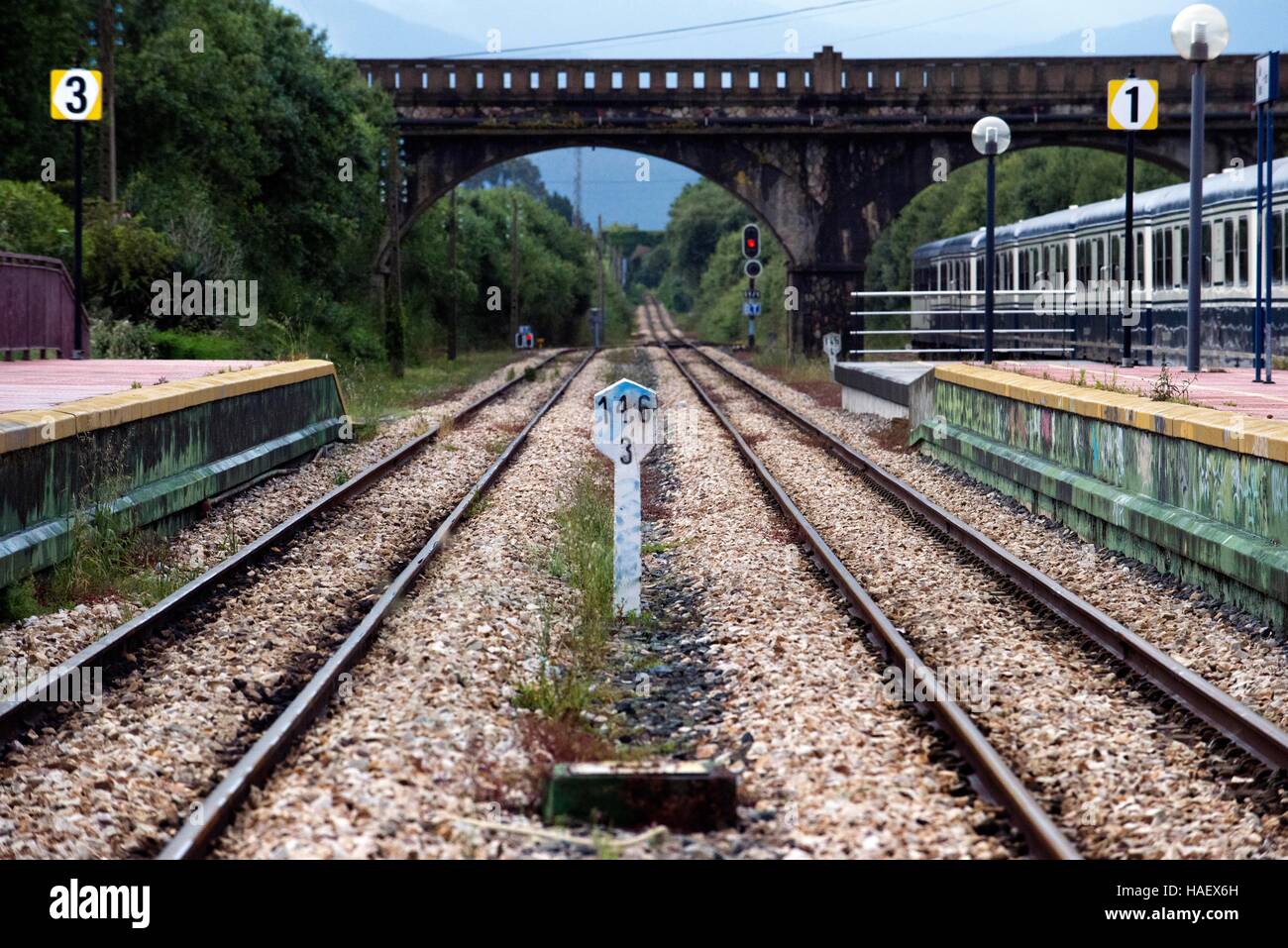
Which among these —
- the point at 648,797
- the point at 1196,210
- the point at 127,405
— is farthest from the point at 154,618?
the point at 1196,210

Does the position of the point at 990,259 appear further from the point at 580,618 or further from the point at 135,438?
the point at 580,618

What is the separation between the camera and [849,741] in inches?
249

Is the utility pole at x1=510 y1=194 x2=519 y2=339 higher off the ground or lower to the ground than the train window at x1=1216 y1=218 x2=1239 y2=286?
higher

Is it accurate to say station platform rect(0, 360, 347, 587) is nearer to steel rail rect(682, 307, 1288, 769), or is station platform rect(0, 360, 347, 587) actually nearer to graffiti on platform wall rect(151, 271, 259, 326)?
steel rail rect(682, 307, 1288, 769)

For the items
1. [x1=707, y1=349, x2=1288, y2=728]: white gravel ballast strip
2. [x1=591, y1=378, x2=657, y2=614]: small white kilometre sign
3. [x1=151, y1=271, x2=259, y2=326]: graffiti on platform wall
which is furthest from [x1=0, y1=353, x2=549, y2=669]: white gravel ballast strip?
[x1=707, y1=349, x2=1288, y2=728]: white gravel ballast strip

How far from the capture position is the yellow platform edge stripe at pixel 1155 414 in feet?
28.9

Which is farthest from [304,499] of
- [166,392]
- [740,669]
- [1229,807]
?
[1229,807]

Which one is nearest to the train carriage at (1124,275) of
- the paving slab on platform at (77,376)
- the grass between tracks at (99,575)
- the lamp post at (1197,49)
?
the lamp post at (1197,49)

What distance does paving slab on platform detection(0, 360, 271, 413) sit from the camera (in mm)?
12893

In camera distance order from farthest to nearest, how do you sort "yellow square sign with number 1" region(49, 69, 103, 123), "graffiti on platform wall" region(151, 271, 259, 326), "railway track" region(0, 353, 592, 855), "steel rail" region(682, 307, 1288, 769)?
"graffiti on platform wall" region(151, 271, 259, 326) < "yellow square sign with number 1" region(49, 69, 103, 123) < "steel rail" region(682, 307, 1288, 769) < "railway track" region(0, 353, 592, 855)

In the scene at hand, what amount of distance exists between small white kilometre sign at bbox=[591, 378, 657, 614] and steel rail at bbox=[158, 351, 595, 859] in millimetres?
1323

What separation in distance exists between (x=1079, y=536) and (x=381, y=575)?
17.0 ft
